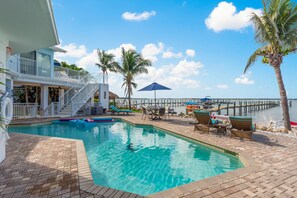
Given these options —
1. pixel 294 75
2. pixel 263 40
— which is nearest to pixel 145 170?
pixel 263 40

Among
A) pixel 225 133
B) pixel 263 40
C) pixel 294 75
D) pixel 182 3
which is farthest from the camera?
pixel 294 75

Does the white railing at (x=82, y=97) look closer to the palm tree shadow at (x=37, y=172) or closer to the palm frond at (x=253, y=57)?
the palm tree shadow at (x=37, y=172)

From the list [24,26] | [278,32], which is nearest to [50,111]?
[24,26]

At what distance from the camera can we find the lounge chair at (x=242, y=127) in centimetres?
673

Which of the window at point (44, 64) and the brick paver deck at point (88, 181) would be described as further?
the window at point (44, 64)

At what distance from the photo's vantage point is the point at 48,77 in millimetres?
15516

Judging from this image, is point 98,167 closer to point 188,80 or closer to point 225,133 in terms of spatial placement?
point 225,133

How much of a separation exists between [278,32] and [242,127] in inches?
244

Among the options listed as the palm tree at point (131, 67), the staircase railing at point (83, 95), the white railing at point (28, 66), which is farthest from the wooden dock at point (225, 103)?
the white railing at point (28, 66)

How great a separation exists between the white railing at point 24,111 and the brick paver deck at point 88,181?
901 centimetres

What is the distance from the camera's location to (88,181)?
3.35 meters

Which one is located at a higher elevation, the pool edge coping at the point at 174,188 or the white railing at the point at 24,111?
the white railing at the point at 24,111

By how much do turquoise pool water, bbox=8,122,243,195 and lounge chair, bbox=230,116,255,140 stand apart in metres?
1.64

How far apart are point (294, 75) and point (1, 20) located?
22091 mm
